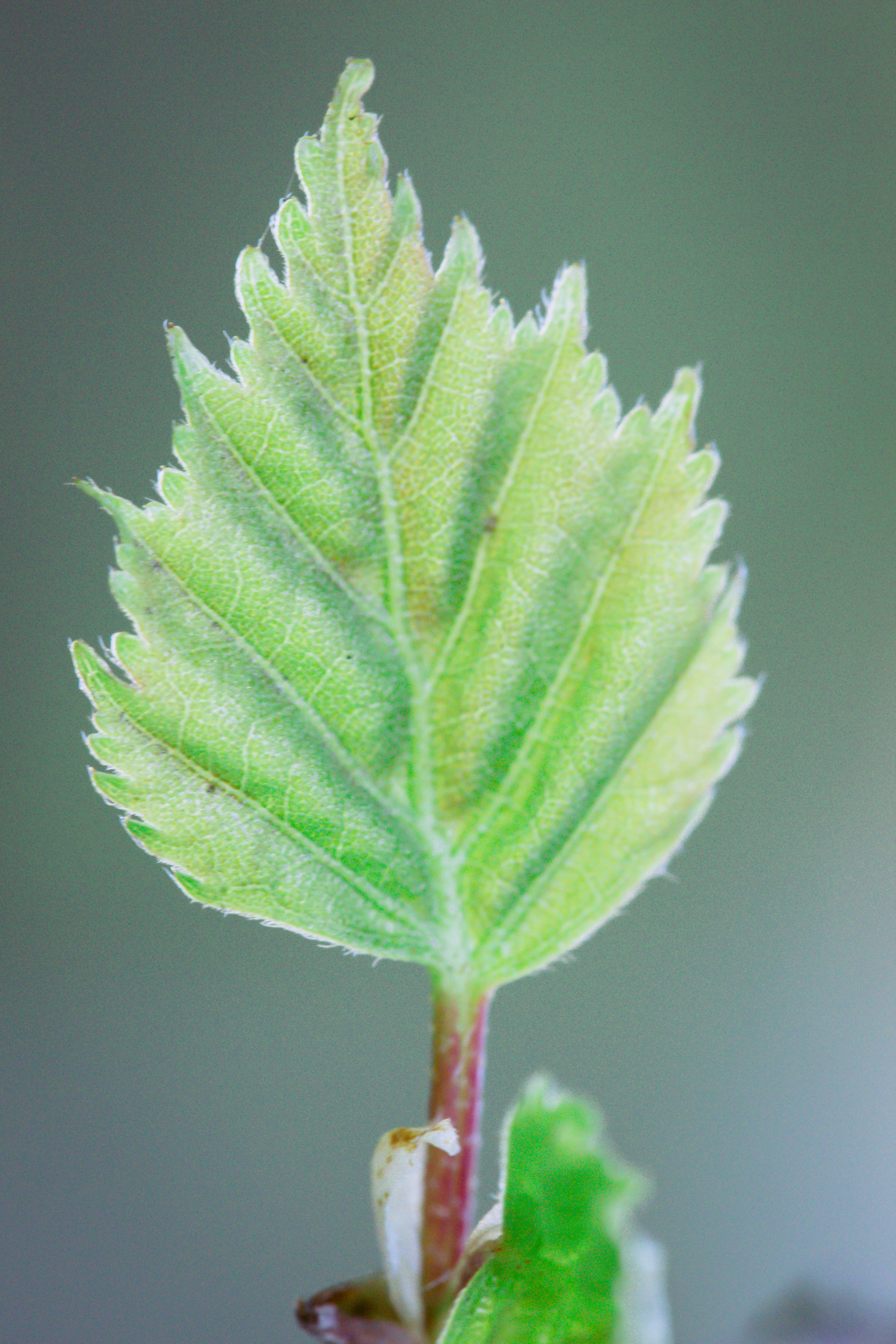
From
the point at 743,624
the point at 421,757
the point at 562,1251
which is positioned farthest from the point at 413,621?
the point at 743,624

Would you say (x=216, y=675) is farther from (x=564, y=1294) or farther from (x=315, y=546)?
(x=564, y=1294)

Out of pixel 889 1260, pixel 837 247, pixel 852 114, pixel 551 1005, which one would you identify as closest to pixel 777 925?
pixel 551 1005

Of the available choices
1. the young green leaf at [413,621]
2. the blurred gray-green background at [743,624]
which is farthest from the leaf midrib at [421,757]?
the blurred gray-green background at [743,624]

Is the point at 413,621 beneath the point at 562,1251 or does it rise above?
above

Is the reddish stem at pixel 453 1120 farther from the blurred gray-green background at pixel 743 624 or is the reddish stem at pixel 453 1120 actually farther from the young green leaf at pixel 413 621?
the blurred gray-green background at pixel 743 624

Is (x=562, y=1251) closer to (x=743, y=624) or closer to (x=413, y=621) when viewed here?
(x=413, y=621)

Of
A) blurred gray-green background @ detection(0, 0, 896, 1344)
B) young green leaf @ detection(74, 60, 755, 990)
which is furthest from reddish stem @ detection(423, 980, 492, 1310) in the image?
blurred gray-green background @ detection(0, 0, 896, 1344)

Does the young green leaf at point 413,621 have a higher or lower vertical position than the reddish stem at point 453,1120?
higher
